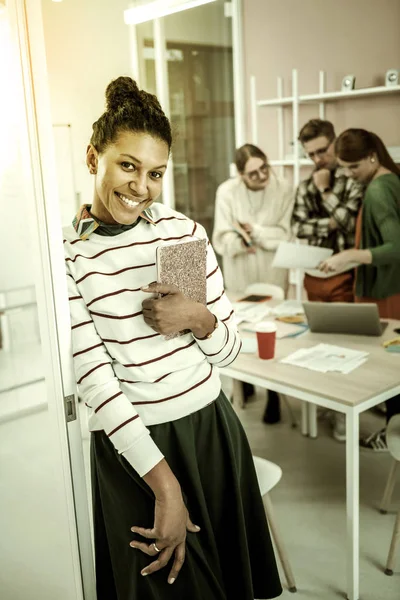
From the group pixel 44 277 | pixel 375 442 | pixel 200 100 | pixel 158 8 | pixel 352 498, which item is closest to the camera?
pixel 44 277

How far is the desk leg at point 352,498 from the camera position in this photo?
189 centimetres

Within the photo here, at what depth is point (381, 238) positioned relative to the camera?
10.4ft

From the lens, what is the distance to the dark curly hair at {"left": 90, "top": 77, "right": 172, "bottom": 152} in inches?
44.3

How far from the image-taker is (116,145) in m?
1.13

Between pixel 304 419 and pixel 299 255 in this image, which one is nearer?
pixel 299 255

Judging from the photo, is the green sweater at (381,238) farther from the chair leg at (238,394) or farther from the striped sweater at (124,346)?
the striped sweater at (124,346)

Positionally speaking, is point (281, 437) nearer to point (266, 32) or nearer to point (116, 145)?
point (116, 145)

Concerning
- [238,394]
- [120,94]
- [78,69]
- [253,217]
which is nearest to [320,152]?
[253,217]

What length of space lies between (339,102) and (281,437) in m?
2.58

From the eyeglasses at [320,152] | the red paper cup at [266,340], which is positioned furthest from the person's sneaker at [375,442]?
the eyeglasses at [320,152]

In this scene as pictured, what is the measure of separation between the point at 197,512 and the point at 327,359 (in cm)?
108

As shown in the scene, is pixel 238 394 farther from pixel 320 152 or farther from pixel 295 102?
pixel 295 102

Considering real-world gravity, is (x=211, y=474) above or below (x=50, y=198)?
below

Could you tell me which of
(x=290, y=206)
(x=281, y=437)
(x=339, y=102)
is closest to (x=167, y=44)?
(x=339, y=102)
